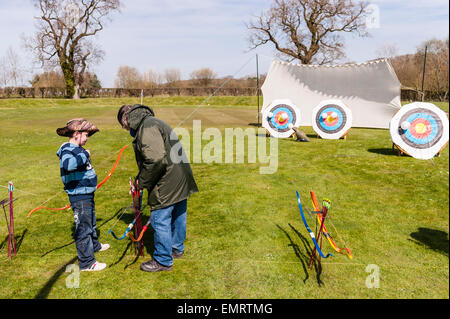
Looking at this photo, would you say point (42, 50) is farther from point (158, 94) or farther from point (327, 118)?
point (327, 118)

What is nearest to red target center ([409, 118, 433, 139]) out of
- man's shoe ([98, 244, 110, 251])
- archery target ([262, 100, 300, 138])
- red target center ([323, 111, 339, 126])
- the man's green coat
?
red target center ([323, 111, 339, 126])

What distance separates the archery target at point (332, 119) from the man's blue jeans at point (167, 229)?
10.00 metres

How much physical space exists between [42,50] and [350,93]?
1400 inches

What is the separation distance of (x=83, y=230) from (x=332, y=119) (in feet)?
36.6

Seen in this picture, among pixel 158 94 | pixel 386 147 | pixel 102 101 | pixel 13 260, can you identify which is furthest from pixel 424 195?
pixel 158 94

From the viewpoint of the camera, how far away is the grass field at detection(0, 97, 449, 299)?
3576mm

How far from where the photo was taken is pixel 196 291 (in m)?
3.50

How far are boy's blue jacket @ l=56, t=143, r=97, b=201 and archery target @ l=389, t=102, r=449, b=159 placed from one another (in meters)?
8.50

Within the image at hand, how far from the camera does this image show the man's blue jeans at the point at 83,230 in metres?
3.80

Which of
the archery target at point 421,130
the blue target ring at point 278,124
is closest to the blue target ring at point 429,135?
the archery target at point 421,130

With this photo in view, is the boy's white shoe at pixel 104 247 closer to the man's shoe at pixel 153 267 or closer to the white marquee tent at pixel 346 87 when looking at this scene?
the man's shoe at pixel 153 267

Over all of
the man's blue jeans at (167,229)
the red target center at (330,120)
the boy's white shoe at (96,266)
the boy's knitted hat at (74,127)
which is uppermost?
the boy's knitted hat at (74,127)

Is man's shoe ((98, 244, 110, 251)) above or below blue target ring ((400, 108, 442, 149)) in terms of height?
below

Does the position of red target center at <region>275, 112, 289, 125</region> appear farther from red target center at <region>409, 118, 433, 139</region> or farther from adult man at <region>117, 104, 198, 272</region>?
adult man at <region>117, 104, 198, 272</region>
